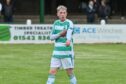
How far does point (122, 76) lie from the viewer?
1438 centimetres

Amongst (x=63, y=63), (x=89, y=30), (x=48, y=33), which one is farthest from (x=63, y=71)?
(x=89, y=30)

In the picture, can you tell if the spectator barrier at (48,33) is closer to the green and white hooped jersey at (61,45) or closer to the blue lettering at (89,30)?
the blue lettering at (89,30)

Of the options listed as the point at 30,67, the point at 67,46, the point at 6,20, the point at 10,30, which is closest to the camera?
the point at 67,46

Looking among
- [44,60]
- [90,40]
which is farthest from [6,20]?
[44,60]

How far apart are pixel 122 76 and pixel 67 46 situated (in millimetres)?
3721

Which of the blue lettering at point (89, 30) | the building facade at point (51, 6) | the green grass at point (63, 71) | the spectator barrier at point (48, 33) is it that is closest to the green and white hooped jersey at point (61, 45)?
the green grass at point (63, 71)

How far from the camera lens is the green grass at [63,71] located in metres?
13.8

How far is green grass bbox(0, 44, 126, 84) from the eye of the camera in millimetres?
13790

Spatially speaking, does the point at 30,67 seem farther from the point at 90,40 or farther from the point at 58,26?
the point at 90,40

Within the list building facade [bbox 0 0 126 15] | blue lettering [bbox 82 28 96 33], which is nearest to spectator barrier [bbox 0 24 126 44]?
blue lettering [bbox 82 28 96 33]

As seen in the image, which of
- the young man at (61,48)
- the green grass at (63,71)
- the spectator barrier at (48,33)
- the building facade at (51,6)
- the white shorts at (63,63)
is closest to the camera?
the young man at (61,48)

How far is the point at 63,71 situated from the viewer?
15.5 m

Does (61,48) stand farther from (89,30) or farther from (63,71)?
(89,30)

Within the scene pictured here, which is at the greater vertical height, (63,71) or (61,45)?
(61,45)
